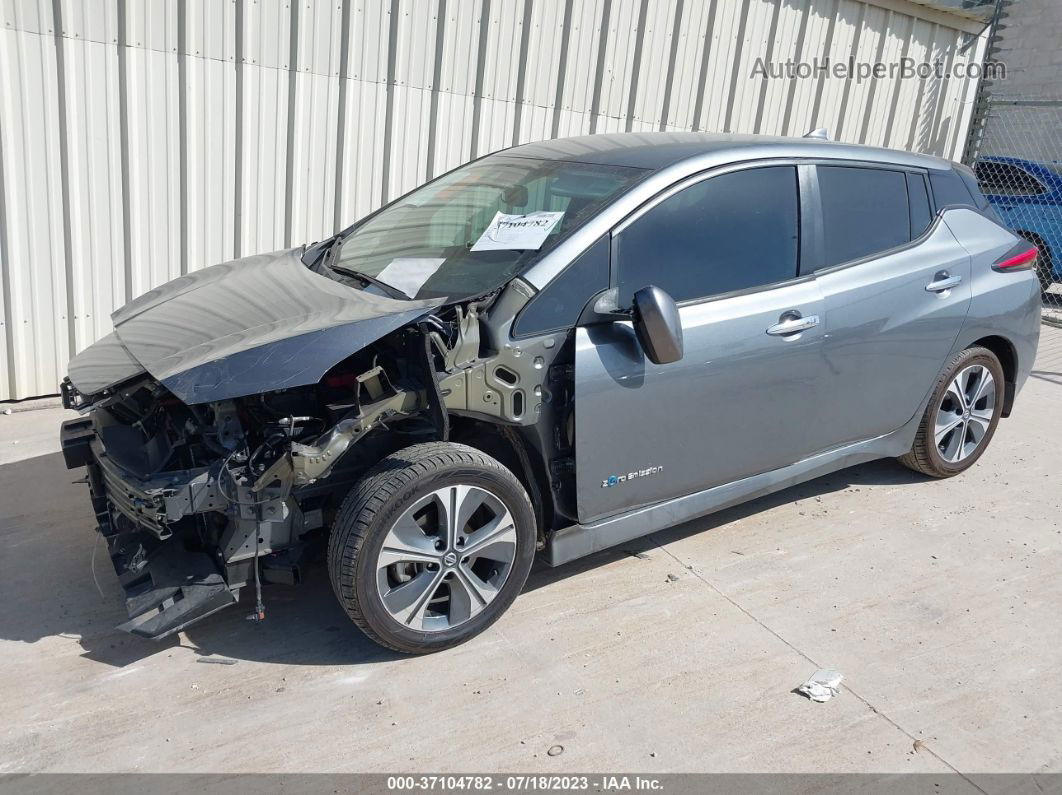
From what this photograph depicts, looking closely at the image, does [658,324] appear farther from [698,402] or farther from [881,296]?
[881,296]

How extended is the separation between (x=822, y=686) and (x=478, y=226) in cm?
223

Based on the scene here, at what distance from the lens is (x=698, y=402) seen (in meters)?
3.52

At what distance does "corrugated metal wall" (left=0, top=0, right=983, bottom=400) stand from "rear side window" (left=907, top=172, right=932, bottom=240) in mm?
3309

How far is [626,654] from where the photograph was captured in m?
3.30

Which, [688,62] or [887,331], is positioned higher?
[688,62]

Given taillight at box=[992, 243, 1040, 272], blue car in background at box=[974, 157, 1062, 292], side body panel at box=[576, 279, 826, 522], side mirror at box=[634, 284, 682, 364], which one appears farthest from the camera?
blue car in background at box=[974, 157, 1062, 292]

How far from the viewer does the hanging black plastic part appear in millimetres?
3041

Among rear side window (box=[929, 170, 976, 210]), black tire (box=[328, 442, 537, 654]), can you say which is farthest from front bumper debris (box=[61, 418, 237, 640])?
rear side window (box=[929, 170, 976, 210])

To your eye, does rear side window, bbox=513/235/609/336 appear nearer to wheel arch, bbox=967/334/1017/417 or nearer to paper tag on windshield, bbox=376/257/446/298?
paper tag on windshield, bbox=376/257/446/298

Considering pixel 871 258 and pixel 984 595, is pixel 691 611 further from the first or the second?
pixel 871 258

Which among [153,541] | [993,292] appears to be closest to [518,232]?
[153,541]

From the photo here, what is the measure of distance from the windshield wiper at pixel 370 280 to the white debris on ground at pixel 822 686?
200 cm

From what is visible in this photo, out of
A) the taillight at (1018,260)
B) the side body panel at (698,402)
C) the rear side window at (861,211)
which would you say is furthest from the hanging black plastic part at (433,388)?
the taillight at (1018,260)
